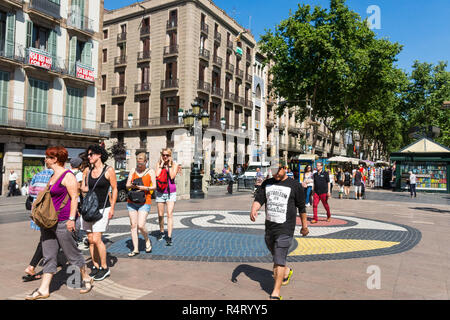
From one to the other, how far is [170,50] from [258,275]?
113 feet

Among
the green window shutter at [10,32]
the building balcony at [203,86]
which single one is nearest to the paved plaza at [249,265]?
the green window shutter at [10,32]

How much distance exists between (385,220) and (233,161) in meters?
31.2

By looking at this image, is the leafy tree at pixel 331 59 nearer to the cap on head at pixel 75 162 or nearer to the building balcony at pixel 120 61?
the building balcony at pixel 120 61

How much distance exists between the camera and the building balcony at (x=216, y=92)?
38541 mm

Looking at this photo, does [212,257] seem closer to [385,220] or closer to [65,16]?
[385,220]

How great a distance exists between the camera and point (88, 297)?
3.97m

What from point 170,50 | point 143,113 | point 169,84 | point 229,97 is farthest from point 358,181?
point 143,113

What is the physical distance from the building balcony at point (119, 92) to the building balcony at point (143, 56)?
365 centimetres

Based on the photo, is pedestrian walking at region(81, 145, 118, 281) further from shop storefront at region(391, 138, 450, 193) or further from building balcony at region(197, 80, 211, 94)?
building balcony at region(197, 80, 211, 94)

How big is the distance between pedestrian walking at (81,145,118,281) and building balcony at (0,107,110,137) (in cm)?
1774

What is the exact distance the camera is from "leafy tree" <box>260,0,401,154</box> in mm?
28875

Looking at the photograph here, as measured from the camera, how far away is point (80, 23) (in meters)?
23.5
